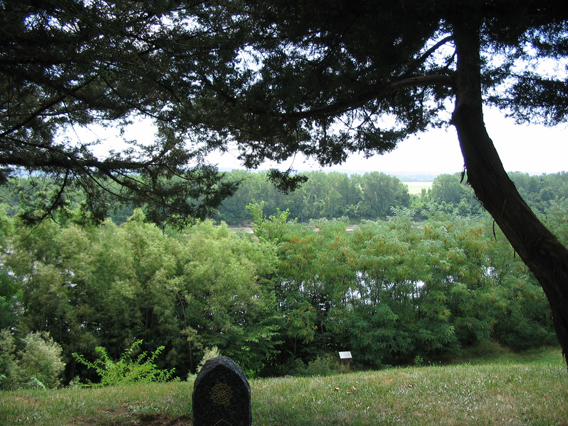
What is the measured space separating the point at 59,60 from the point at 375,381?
270 inches

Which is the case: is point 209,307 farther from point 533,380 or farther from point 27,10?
point 27,10

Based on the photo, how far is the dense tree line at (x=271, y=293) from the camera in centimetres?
1683

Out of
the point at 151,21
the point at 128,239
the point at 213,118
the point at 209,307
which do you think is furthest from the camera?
the point at 128,239

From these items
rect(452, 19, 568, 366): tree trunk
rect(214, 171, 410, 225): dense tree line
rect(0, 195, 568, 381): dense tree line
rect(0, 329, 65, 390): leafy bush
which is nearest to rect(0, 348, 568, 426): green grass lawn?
rect(452, 19, 568, 366): tree trunk

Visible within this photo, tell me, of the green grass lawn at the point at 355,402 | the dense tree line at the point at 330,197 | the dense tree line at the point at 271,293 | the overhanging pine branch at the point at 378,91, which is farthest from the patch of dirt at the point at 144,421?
the dense tree line at the point at 330,197

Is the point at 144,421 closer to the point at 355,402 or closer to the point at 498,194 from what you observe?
the point at 355,402

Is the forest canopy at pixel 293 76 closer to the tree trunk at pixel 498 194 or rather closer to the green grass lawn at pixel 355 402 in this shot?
the tree trunk at pixel 498 194

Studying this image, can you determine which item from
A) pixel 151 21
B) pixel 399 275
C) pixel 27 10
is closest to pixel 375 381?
pixel 151 21

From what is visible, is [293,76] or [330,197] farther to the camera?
[330,197]

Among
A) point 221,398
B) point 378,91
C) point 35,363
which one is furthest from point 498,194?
point 35,363

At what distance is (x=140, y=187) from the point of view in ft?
23.5

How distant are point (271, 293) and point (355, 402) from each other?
12.6m

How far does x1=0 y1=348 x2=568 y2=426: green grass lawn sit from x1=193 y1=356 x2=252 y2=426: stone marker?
100 cm

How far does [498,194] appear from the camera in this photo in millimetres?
4172
